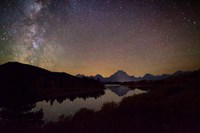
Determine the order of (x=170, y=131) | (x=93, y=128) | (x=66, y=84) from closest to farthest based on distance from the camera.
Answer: (x=170, y=131) → (x=93, y=128) → (x=66, y=84)

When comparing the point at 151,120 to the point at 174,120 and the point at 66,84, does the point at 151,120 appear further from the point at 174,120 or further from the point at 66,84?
the point at 66,84

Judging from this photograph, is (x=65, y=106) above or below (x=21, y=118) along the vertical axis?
above

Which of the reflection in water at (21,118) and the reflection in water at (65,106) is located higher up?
the reflection in water at (65,106)

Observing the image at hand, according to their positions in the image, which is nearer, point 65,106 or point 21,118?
point 21,118

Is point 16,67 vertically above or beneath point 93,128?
above

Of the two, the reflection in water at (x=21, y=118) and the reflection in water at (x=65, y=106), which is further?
the reflection in water at (x=65, y=106)

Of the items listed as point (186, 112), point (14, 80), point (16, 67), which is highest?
point (16, 67)

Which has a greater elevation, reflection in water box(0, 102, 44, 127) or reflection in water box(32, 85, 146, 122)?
reflection in water box(32, 85, 146, 122)

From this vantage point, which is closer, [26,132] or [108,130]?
[108,130]

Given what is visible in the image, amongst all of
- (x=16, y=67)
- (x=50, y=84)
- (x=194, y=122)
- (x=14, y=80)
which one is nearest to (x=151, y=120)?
(x=194, y=122)

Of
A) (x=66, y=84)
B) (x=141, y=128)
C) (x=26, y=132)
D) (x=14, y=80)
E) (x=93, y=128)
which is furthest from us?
(x=66, y=84)

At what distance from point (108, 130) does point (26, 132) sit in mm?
8838

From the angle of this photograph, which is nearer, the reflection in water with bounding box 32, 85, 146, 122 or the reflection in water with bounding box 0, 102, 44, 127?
the reflection in water with bounding box 0, 102, 44, 127

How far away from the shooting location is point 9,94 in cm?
6762
